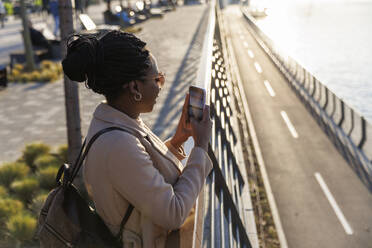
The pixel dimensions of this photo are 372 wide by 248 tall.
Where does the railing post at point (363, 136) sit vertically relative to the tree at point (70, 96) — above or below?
below

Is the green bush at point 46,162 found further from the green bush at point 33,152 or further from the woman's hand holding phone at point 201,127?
the woman's hand holding phone at point 201,127

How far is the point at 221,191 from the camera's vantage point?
11.4 ft

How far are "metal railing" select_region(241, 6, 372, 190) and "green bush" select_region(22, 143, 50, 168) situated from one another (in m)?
6.49

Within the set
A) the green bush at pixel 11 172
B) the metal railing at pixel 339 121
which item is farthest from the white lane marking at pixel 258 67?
the green bush at pixel 11 172

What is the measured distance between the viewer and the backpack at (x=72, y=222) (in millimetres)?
1906

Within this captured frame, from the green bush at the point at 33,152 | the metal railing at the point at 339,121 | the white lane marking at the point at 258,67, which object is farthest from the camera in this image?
the white lane marking at the point at 258,67

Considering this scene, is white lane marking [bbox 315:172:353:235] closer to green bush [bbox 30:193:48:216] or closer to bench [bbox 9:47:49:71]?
green bush [bbox 30:193:48:216]

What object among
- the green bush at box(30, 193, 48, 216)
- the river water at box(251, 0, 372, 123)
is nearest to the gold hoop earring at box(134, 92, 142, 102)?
the green bush at box(30, 193, 48, 216)

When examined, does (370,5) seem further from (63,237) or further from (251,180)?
(63,237)

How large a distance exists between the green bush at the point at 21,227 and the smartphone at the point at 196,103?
355 cm

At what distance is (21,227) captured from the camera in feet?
16.3

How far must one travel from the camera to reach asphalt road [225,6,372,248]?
23.3 feet

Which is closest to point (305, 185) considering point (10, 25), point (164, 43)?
point (164, 43)

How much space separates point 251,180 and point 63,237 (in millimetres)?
6959
